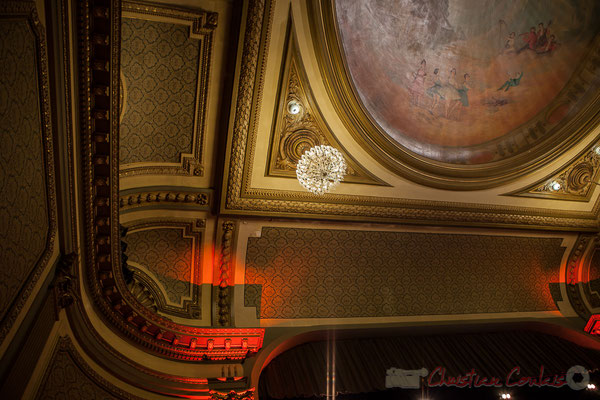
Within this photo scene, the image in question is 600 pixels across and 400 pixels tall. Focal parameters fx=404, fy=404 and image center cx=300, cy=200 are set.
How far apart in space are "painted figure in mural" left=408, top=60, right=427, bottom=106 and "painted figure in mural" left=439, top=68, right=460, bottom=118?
458 mm

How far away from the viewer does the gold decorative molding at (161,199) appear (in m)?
5.35

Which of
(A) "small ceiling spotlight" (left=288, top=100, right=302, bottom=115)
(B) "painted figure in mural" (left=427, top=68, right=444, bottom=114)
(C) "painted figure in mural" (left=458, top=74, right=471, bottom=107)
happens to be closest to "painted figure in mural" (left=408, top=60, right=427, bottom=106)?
(B) "painted figure in mural" (left=427, top=68, right=444, bottom=114)

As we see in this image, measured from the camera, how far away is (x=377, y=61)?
6840mm

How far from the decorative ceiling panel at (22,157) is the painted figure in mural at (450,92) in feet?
22.1

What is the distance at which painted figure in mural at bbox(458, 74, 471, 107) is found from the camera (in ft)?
25.3

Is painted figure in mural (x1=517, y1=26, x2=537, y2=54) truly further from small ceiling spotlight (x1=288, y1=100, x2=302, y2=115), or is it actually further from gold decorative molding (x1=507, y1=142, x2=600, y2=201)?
small ceiling spotlight (x1=288, y1=100, x2=302, y2=115)

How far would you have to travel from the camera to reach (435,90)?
750 centimetres

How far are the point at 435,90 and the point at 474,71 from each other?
95 cm

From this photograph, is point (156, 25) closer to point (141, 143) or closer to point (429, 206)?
point (141, 143)

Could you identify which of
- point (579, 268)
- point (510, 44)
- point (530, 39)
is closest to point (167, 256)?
point (510, 44)

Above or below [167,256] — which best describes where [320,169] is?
above

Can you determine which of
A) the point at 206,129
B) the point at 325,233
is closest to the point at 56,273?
the point at 206,129

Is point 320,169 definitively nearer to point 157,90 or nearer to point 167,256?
point 157,90

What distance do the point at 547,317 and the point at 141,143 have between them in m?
8.18
